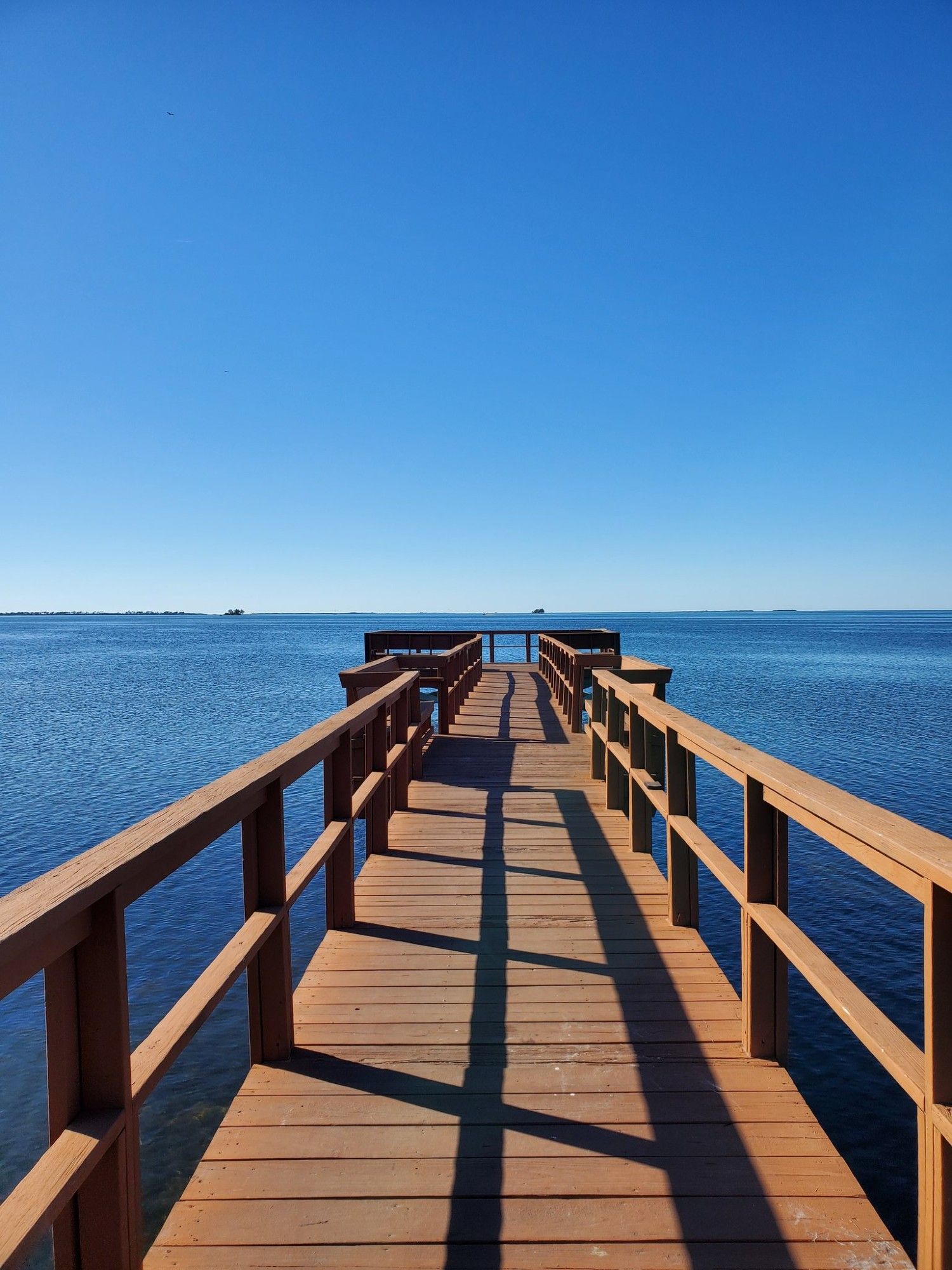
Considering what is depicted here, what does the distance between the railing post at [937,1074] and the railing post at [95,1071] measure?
4.98ft

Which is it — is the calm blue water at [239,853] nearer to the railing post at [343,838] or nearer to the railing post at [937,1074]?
the railing post at [343,838]

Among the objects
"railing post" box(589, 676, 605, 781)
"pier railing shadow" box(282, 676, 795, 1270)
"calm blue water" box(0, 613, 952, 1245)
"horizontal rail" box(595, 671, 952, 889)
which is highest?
"horizontal rail" box(595, 671, 952, 889)

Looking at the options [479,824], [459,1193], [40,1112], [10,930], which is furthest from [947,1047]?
[40,1112]

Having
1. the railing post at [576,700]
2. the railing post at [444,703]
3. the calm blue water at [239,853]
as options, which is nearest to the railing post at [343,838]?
the calm blue water at [239,853]

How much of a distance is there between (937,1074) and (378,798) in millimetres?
3788

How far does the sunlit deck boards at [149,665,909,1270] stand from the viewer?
5.95 ft

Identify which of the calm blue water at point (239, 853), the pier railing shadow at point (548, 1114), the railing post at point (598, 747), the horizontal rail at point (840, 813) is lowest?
the calm blue water at point (239, 853)

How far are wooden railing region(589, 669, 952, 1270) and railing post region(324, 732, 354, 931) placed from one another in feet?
4.89

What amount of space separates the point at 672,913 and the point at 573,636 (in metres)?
13.3

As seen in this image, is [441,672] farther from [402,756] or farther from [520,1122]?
[520,1122]

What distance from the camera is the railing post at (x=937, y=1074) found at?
4.68 ft

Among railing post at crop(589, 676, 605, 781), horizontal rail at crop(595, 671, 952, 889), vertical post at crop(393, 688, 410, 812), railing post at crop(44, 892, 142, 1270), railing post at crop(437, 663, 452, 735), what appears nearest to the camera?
railing post at crop(44, 892, 142, 1270)

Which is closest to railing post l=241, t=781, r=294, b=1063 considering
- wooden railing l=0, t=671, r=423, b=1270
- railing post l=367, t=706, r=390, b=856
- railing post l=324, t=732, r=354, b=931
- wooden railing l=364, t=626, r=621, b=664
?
wooden railing l=0, t=671, r=423, b=1270

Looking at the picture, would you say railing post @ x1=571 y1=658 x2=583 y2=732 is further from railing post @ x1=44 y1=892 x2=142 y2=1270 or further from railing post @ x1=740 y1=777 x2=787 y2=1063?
railing post @ x1=44 y1=892 x2=142 y2=1270
